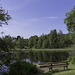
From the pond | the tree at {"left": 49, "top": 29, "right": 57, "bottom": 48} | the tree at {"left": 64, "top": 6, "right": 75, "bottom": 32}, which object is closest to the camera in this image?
the pond

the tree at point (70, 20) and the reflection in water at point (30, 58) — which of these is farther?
the tree at point (70, 20)

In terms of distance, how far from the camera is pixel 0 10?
26.4ft

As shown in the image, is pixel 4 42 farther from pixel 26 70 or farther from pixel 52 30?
pixel 52 30

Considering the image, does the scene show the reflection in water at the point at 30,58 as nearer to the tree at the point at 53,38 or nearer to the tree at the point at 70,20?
the tree at the point at 70,20

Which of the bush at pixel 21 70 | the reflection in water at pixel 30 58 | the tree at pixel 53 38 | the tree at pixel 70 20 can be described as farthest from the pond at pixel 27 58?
the tree at pixel 53 38

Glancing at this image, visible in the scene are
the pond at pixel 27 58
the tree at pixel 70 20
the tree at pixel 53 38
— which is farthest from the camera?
the tree at pixel 53 38

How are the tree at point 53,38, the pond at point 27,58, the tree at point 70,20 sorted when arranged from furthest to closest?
1. the tree at point 53,38
2. the tree at point 70,20
3. the pond at point 27,58

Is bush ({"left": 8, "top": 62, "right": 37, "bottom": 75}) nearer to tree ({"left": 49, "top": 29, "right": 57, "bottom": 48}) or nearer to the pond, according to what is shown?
the pond

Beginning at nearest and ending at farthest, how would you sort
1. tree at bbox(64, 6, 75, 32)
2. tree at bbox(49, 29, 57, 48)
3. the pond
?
the pond < tree at bbox(64, 6, 75, 32) < tree at bbox(49, 29, 57, 48)

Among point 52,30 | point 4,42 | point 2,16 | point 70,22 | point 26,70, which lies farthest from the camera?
point 52,30

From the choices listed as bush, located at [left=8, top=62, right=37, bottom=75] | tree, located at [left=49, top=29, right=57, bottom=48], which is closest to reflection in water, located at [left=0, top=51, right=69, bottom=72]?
bush, located at [left=8, top=62, right=37, bottom=75]

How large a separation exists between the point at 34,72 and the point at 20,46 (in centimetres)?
7140

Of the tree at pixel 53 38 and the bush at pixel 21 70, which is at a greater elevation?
the tree at pixel 53 38

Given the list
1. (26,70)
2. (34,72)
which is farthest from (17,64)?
(34,72)
